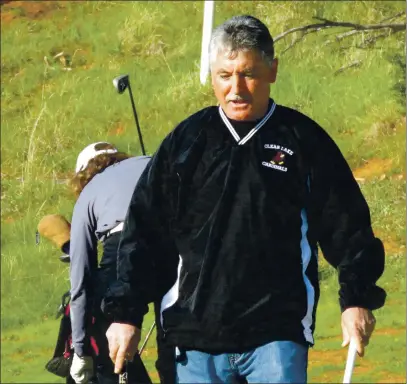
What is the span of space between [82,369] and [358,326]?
285 cm

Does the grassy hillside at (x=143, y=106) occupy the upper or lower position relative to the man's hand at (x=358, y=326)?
lower

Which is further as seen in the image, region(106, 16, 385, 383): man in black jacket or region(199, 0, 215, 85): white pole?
region(199, 0, 215, 85): white pole

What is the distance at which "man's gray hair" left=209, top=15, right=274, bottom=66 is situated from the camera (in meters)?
4.91

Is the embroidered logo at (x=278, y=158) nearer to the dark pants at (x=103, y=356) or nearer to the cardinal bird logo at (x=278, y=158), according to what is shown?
the cardinal bird logo at (x=278, y=158)

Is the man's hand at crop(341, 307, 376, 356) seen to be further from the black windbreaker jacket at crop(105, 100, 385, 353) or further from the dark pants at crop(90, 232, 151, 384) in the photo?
the dark pants at crop(90, 232, 151, 384)

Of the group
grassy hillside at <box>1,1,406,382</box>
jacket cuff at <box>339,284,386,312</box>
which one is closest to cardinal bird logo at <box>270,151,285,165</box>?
jacket cuff at <box>339,284,386,312</box>

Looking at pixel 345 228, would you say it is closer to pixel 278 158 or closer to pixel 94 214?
pixel 278 158

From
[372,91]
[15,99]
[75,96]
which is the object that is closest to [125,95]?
[75,96]

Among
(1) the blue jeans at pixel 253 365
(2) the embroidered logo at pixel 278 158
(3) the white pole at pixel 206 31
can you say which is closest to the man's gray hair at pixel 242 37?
(2) the embroidered logo at pixel 278 158

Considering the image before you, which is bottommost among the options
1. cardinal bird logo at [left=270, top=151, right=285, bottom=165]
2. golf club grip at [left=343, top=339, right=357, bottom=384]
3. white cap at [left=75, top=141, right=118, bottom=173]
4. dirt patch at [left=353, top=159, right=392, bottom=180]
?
dirt patch at [left=353, top=159, right=392, bottom=180]

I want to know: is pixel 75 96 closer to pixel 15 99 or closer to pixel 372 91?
pixel 15 99

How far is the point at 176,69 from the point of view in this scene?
21.0 m

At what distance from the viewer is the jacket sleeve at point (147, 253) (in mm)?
4992

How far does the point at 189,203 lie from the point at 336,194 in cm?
49
